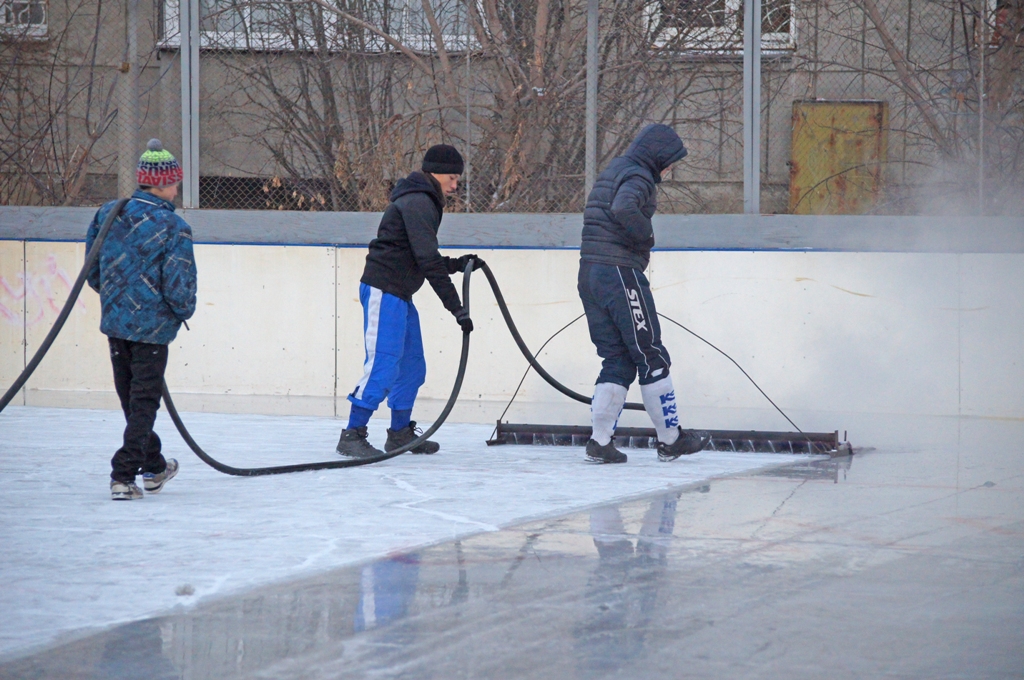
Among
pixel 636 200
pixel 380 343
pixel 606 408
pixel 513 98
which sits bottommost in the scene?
pixel 606 408

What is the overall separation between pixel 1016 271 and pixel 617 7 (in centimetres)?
316

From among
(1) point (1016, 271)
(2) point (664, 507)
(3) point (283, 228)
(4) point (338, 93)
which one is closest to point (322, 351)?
(3) point (283, 228)

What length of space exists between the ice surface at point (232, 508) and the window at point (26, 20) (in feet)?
11.4

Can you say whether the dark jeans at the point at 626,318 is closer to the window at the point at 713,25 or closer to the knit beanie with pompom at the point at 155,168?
the knit beanie with pompom at the point at 155,168

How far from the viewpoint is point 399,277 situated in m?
6.02

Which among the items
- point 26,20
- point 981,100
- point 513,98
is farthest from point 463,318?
point 26,20

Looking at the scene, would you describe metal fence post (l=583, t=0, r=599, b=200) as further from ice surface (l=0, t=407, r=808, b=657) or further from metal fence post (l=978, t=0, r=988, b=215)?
metal fence post (l=978, t=0, r=988, b=215)

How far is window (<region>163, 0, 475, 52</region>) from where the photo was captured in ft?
28.1

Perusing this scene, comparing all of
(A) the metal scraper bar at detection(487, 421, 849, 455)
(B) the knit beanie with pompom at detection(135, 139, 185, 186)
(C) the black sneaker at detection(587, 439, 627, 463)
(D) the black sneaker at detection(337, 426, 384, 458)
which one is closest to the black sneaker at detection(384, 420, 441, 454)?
(D) the black sneaker at detection(337, 426, 384, 458)

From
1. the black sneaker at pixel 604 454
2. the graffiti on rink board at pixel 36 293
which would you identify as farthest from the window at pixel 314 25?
the black sneaker at pixel 604 454

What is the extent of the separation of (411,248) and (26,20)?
490cm

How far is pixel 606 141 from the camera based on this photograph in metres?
8.38

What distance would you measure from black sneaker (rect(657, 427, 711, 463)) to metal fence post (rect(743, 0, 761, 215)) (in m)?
2.61

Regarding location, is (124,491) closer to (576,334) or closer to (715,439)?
(715,439)
